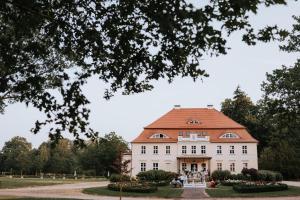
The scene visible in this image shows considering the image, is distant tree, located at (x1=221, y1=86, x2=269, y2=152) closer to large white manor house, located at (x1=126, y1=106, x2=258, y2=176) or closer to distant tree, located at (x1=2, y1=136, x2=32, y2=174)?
large white manor house, located at (x1=126, y1=106, x2=258, y2=176)

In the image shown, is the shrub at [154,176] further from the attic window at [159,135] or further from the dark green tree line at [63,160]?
the dark green tree line at [63,160]

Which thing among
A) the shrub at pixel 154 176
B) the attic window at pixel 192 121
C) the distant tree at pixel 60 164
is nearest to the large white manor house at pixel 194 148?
the attic window at pixel 192 121

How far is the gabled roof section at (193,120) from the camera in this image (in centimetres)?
5769

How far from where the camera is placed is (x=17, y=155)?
91.7 metres

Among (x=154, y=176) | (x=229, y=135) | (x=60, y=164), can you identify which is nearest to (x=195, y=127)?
(x=229, y=135)

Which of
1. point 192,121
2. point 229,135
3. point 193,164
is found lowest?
point 193,164

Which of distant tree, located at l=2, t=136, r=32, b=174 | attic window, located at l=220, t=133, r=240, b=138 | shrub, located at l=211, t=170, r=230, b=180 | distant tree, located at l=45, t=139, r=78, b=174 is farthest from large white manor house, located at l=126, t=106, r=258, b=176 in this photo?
distant tree, located at l=2, t=136, r=32, b=174

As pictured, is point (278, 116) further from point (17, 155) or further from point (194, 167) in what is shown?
point (17, 155)

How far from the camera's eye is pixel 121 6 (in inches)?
278

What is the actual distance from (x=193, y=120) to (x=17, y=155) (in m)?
48.1

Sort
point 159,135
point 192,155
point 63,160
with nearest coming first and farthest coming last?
point 192,155 < point 159,135 < point 63,160

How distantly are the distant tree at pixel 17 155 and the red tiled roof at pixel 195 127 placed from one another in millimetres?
34019

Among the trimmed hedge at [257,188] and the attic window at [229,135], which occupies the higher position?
the attic window at [229,135]

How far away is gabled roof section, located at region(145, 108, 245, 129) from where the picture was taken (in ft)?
189
